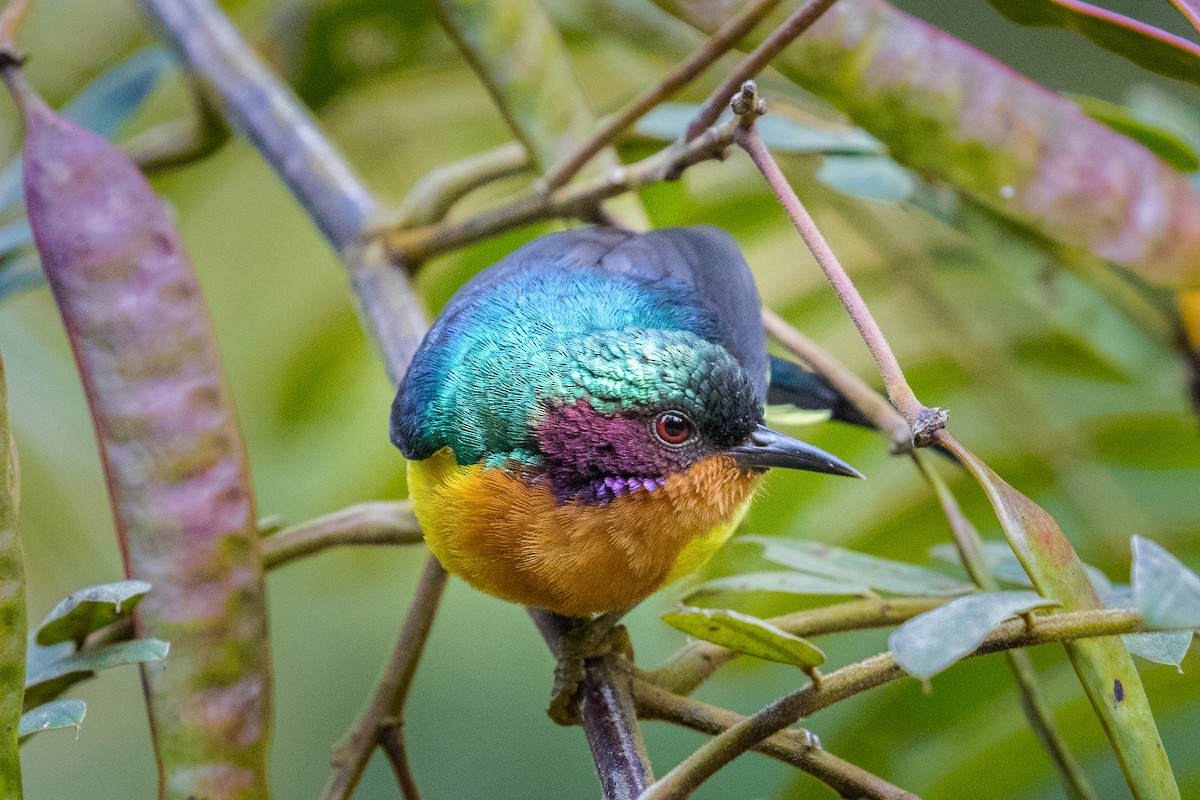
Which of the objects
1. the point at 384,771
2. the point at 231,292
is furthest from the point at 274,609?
the point at 231,292

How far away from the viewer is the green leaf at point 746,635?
1117 millimetres

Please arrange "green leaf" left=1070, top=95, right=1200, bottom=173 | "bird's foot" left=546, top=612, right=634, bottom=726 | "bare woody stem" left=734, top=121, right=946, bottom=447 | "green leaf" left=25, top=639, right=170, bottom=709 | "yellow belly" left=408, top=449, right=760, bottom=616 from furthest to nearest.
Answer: "green leaf" left=1070, top=95, right=1200, bottom=173, "yellow belly" left=408, top=449, right=760, bottom=616, "bird's foot" left=546, top=612, right=634, bottom=726, "green leaf" left=25, top=639, right=170, bottom=709, "bare woody stem" left=734, top=121, right=946, bottom=447

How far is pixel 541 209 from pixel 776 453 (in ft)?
1.90

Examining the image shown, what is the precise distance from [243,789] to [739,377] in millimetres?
958

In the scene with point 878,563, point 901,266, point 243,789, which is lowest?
point 243,789

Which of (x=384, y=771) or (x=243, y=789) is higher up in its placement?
(x=384, y=771)

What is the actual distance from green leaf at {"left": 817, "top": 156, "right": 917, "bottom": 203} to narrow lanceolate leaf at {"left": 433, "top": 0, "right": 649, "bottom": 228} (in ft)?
1.35

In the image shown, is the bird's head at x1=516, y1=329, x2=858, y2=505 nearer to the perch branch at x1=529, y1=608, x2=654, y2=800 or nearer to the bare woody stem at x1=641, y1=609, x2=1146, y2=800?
the perch branch at x1=529, y1=608, x2=654, y2=800

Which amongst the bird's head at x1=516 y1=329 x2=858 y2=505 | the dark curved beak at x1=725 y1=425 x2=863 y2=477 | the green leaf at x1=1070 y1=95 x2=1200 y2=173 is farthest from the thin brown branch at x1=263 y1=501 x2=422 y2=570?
the green leaf at x1=1070 y1=95 x2=1200 y2=173

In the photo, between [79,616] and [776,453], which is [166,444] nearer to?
[79,616]

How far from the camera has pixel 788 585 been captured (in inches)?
61.6

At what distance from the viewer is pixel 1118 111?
1.94 meters

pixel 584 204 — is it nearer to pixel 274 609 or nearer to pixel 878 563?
pixel 878 563

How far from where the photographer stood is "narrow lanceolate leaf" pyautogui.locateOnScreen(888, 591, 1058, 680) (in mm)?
921
